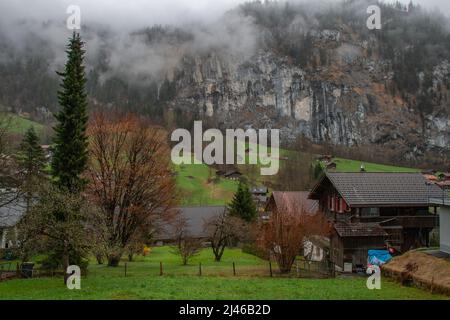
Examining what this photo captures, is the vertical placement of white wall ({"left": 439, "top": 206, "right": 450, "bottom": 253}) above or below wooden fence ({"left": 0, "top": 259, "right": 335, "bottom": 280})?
above

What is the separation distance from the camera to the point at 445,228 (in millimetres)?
26859

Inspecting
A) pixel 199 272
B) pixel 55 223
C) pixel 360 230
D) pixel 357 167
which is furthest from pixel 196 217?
pixel 357 167

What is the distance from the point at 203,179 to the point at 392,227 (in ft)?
267

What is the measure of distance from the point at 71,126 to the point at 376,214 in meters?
26.1

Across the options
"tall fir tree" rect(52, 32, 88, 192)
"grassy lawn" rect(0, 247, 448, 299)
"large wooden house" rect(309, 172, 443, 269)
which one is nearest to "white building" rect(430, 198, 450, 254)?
"grassy lawn" rect(0, 247, 448, 299)

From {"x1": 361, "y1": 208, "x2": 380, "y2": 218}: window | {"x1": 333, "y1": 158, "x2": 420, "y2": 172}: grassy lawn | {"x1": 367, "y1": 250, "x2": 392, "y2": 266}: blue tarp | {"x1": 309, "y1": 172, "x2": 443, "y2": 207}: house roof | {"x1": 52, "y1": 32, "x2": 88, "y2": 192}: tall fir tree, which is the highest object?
{"x1": 333, "y1": 158, "x2": 420, "y2": 172}: grassy lawn

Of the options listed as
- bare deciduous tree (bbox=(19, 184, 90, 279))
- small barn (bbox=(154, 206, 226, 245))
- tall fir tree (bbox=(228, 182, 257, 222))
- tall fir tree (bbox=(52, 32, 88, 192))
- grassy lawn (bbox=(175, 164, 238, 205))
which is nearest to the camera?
bare deciduous tree (bbox=(19, 184, 90, 279))

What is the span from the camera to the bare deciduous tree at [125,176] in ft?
109

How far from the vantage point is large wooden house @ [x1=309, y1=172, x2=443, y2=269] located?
36.1 metres

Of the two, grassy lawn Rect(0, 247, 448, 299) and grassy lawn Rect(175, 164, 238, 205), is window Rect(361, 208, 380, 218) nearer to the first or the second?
grassy lawn Rect(0, 247, 448, 299)

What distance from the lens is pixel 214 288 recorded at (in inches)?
818

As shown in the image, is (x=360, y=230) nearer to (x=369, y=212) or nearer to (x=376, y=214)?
(x=369, y=212)
